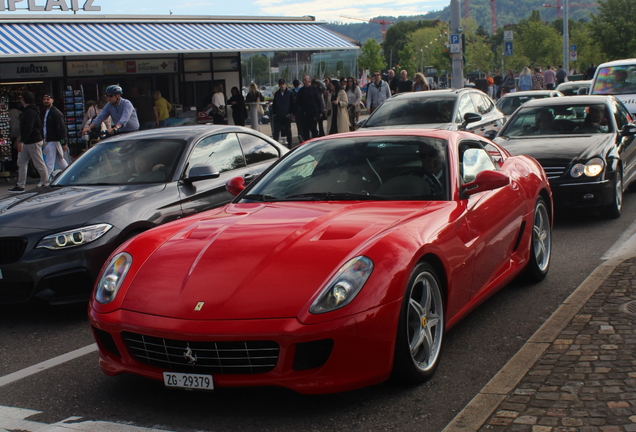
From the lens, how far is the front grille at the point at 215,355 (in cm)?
377

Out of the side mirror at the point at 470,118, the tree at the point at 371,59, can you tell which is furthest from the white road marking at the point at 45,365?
the tree at the point at 371,59

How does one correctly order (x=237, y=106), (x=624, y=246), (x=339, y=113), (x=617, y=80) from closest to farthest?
(x=624, y=246) < (x=617, y=80) < (x=339, y=113) < (x=237, y=106)

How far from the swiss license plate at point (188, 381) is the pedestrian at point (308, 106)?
16791 millimetres

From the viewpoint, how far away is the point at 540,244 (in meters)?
6.62

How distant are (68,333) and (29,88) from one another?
14664mm

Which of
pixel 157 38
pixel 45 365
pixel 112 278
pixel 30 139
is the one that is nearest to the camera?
pixel 112 278

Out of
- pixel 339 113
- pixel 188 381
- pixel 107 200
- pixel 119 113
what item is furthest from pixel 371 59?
pixel 188 381

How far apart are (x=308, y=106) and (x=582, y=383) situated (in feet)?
55.1

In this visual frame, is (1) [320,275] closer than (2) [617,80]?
Yes

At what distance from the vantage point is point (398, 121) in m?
13.7

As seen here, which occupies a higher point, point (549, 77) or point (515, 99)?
point (549, 77)

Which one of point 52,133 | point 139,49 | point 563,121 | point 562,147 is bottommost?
point 562,147

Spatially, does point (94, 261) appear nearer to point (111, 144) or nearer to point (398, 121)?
point (111, 144)

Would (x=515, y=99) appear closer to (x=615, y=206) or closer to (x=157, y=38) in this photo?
(x=157, y=38)
